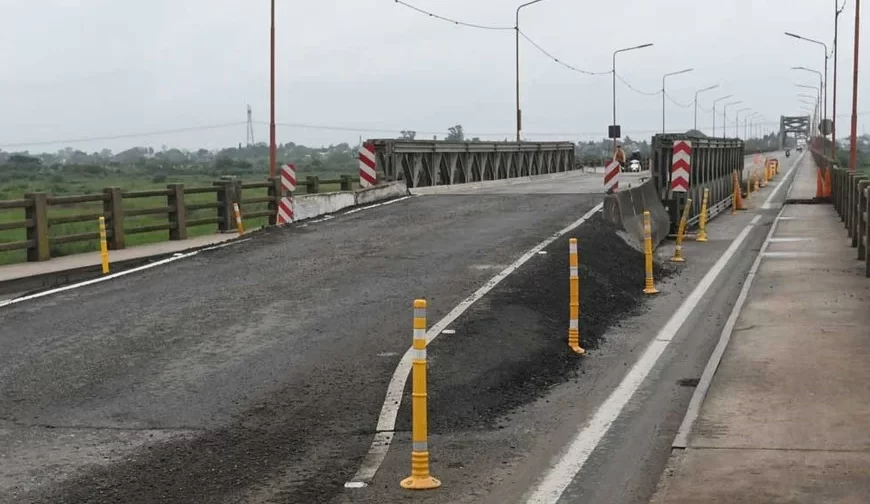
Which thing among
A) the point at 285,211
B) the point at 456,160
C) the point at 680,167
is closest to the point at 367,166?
the point at 285,211

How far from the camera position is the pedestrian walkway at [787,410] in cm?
686

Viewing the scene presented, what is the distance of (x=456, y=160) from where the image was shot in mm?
35938

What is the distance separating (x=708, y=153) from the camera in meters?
31.7

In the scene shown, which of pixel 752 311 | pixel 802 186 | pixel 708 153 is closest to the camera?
pixel 752 311

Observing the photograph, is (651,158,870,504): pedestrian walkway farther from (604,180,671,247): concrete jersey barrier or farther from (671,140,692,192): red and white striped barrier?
(671,140,692,192): red and white striped barrier

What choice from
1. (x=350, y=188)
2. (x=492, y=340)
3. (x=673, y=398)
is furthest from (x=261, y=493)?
(x=350, y=188)

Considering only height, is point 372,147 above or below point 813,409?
above

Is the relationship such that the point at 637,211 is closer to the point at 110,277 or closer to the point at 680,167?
the point at 680,167

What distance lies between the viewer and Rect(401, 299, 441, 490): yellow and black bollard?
6.89 metres

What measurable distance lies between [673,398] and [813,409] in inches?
48.3

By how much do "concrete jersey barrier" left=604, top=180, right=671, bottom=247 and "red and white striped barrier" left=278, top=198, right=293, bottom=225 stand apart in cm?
609

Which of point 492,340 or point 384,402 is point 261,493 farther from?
point 492,340

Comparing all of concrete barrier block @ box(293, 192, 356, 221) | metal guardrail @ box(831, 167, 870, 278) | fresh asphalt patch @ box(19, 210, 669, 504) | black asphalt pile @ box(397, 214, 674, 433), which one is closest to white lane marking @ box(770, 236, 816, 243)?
metal guardrail @ box(831, 167, 870, 278)

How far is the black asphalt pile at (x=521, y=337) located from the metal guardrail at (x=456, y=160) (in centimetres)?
1234
